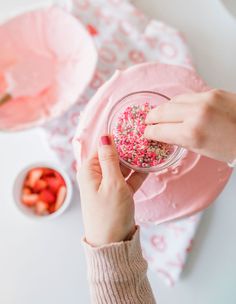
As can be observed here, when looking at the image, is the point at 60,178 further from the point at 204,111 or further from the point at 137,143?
the point at 204,111

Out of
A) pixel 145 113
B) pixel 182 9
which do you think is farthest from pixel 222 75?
pixel 145 113

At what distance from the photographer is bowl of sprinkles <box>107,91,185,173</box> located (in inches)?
24.4

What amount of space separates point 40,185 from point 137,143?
310 mm

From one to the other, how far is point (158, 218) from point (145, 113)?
21 centimetres

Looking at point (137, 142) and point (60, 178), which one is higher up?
point (137, 142)

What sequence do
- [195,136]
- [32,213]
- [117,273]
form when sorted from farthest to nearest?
[32,213] < [117,273] < [195,136]

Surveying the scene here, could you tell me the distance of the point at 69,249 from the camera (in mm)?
859

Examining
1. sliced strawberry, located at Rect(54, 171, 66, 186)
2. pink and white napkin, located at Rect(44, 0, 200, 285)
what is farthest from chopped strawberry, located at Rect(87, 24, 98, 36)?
sliced strawberry, located at Rect(54, 171, 66, 186)

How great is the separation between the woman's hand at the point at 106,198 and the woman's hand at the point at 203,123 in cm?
8

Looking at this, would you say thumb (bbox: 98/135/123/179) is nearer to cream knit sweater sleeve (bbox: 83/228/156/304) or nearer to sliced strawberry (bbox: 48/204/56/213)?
cream knit sweater sleeve (bbox: 83/228/156/304)

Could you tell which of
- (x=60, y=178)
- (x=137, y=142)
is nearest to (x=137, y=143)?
(x=137, y=142)

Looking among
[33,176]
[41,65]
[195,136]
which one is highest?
[195,136]

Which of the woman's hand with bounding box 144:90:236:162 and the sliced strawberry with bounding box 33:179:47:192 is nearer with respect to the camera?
the woman's hand with bounding box 144:90:236:162

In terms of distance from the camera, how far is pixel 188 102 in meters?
0.55
